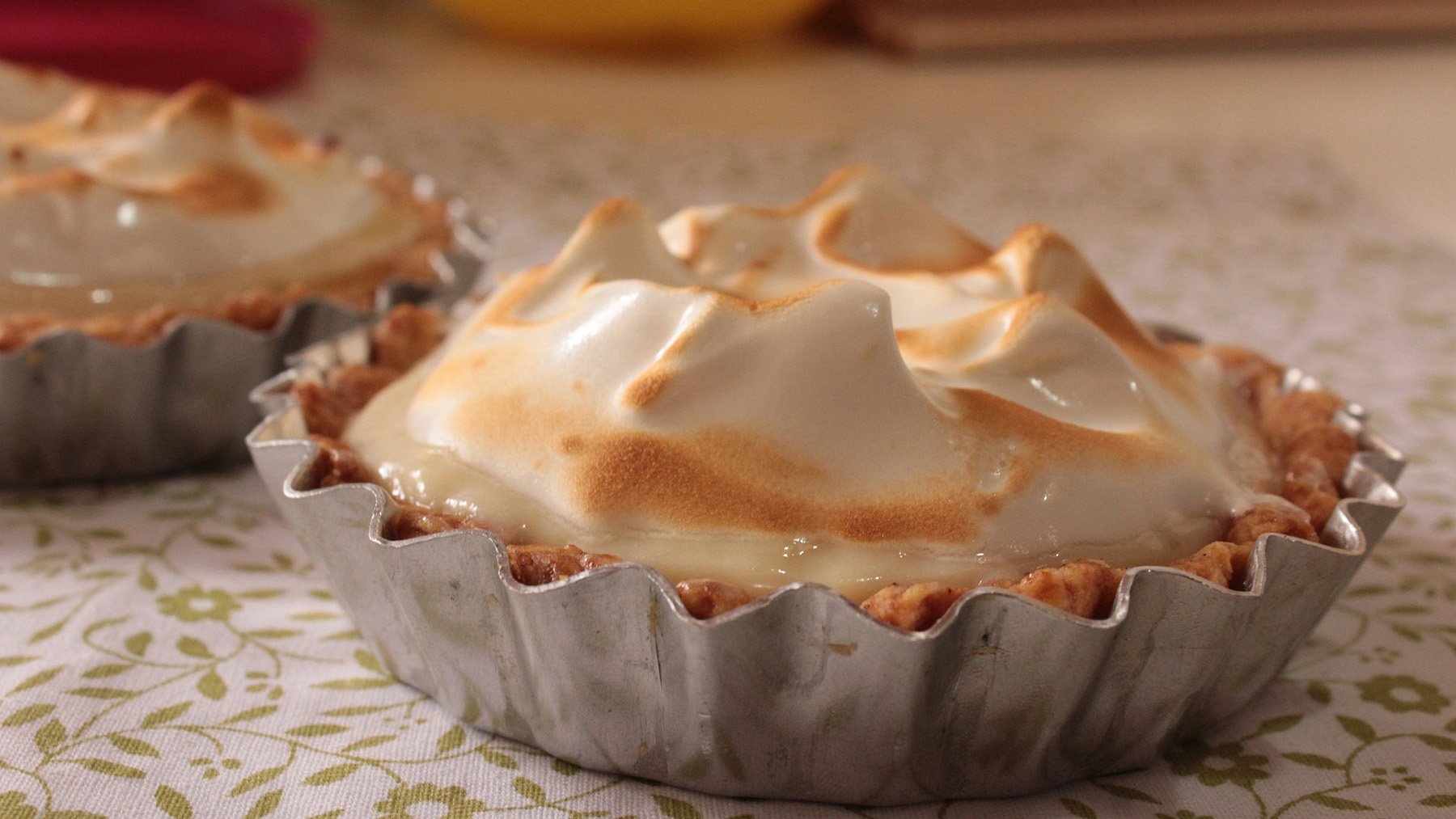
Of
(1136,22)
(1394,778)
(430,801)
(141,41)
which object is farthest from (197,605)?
(1136,22)

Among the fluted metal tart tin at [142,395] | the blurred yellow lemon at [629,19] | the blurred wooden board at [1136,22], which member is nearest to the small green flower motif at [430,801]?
the fluted metal tart tin at [142,395]

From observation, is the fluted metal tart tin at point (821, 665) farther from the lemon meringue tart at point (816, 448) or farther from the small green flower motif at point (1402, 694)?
the small green flower motif at point (1402, 694)

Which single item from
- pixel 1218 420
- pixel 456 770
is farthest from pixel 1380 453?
pixel 456 770

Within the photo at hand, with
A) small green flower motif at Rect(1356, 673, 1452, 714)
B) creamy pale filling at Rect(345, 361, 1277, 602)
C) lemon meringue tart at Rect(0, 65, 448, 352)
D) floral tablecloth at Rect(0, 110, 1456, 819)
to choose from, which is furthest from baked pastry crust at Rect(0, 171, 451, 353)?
small green flower motif at Rect(1356, 673, 1452, 714)

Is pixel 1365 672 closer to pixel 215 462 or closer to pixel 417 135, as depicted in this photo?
pixel 215 462

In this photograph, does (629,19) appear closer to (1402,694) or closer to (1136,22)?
(1136,22)

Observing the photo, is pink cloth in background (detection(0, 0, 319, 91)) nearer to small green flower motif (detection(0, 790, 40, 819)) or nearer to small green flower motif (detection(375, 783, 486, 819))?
small green flower motif (detection(0, 790, 40, 819))
